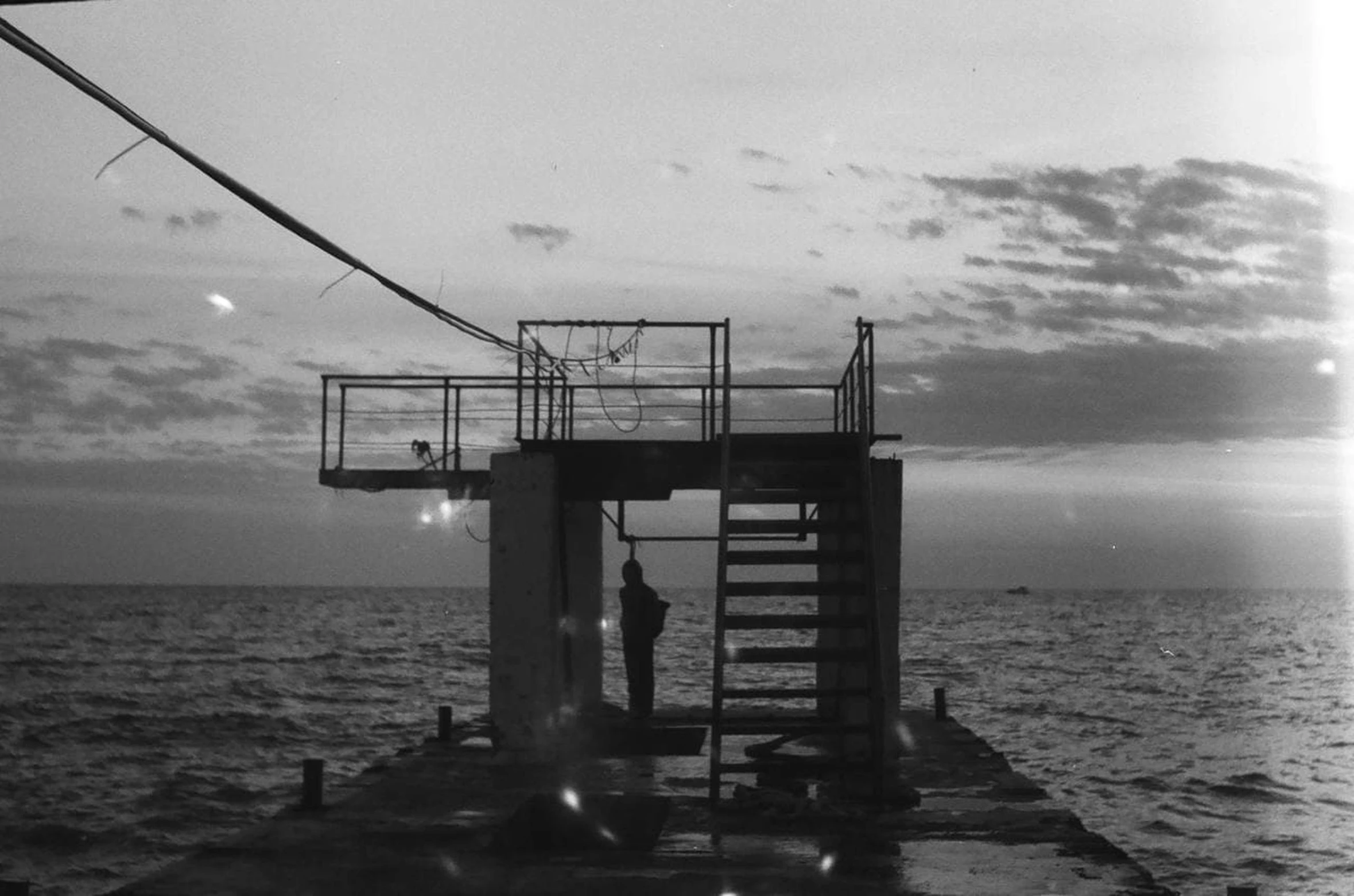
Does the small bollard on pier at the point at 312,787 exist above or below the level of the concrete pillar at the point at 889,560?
below

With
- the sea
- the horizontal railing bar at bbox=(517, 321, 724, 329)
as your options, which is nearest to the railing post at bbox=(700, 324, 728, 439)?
the horizontal railing bar at bbox=(517, 321, 724, 329)

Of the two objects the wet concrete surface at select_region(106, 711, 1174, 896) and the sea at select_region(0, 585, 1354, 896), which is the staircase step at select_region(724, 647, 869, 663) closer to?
the wet concrete surface at select_region(106, 711, 1174, 896)

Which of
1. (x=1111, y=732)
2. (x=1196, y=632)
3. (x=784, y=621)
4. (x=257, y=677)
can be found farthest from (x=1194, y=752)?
(x=1196, y=632)

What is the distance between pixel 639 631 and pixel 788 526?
20.1 feet

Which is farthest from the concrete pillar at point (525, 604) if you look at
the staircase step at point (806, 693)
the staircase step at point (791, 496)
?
the staircase step at point (806, 693)

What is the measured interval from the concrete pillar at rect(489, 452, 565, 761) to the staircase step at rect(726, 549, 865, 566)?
310 cm

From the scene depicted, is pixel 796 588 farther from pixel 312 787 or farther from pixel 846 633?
pixel 312 787

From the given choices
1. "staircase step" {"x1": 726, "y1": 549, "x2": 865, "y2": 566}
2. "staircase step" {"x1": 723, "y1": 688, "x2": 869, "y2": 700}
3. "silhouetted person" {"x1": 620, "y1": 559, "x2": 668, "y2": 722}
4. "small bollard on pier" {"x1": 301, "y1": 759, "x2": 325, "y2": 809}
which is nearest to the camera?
"small bollard on pier" {"x1": 301, "y1": 759, "x2": 325, "y2": 809}

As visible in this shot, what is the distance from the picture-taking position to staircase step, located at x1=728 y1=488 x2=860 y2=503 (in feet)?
47.6

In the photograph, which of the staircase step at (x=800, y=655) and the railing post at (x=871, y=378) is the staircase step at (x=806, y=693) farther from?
the railing post at (x=871, y=378)

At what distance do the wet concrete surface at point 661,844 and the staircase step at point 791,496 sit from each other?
284cm

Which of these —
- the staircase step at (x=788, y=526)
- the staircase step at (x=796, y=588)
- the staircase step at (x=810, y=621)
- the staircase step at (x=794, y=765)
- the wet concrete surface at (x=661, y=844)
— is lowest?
the wet concrete surface at (x=661, y=844)

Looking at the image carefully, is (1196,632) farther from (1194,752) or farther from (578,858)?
(578,858)

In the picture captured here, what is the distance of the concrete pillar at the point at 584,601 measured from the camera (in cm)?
2048
